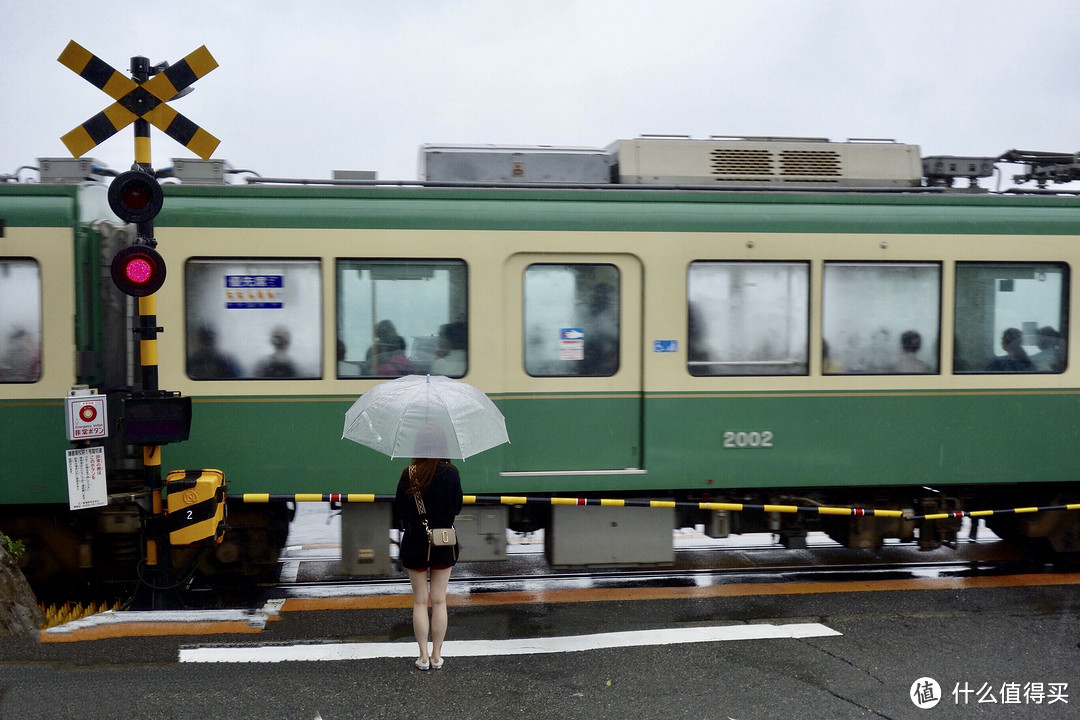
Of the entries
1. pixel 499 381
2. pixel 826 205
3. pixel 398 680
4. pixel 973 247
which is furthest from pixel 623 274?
pixel 398 680

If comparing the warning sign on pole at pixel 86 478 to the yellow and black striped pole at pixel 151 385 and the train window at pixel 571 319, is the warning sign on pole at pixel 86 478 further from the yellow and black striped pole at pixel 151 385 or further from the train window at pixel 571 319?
the train window at pixel 571 319

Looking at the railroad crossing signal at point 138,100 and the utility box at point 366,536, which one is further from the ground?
the railroad crossing signal at point 138,100

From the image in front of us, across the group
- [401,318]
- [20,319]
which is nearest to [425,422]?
[401,318]

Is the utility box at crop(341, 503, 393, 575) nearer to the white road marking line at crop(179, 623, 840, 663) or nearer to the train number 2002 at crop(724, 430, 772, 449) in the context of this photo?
the white road marking line at crop(179, 623, 840, 663)

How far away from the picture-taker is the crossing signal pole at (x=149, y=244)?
582 centimetres

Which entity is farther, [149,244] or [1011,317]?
[1011,317]

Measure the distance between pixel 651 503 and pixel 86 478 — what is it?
154 inches

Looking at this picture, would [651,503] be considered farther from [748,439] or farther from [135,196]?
[135,196]

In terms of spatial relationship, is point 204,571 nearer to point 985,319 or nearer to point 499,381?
point 499,381

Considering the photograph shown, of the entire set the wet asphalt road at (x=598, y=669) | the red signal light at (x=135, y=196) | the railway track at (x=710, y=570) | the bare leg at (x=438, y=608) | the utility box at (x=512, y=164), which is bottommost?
the railway track at (x=710, y=570)

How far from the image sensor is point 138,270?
580 cm

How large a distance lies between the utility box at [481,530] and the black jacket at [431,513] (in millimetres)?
1575

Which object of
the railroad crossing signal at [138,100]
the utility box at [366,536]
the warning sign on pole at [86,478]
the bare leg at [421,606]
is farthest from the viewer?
the utility box at [366,536]

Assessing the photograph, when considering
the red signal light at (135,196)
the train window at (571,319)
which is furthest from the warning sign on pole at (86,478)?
the train window at (571,319)
